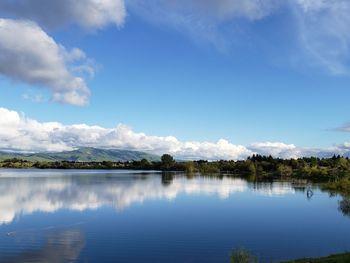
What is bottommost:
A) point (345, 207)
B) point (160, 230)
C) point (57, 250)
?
point (57, 250)

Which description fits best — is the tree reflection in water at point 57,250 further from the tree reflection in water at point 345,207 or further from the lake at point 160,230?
the tree reflection in water at point 345,207

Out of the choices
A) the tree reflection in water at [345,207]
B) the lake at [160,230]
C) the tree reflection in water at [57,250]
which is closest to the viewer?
the tree reflection in water at [57,250]

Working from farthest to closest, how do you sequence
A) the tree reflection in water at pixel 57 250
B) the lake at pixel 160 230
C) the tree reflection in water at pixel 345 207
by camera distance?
the tree reflection in water at pixel 345 207 < the lake at pixel 160 230 < the tree reflection in water at pixel 57 250

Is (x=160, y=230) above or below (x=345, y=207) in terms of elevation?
below

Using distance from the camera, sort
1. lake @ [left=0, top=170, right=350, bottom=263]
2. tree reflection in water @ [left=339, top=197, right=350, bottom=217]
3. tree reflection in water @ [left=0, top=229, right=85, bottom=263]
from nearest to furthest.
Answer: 1. tree reflection in water @ [left=0, top=229, right=85, bottom=263]
2. lake @ [left=0, top=170, right=350, bottom=263]
3. tree reflection in water @ [left=339, top=197, right=350, bottom=217]

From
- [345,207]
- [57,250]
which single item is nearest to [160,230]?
[57,250]

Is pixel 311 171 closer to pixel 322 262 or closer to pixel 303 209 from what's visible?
pixel 303 209

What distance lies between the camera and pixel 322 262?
74.0ft

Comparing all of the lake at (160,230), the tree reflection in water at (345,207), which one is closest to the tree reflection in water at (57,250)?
the lake at (160,230)

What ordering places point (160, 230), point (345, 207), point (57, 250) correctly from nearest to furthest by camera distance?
point (57, 250)
point (160, 230)
point (345, 207)

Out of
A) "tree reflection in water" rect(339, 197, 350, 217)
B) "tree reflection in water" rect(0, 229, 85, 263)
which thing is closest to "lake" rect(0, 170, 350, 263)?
"tree reflection in water" rect(0, 229, 85, 263)

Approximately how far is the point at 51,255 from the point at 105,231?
35.7 ft

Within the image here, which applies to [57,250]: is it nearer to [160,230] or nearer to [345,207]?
[160,230]

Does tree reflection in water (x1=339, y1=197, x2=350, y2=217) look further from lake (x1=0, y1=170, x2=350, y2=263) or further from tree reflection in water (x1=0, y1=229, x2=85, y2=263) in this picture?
tree reflection in water (x1=0, y1=229, x2=85, y2=263)
